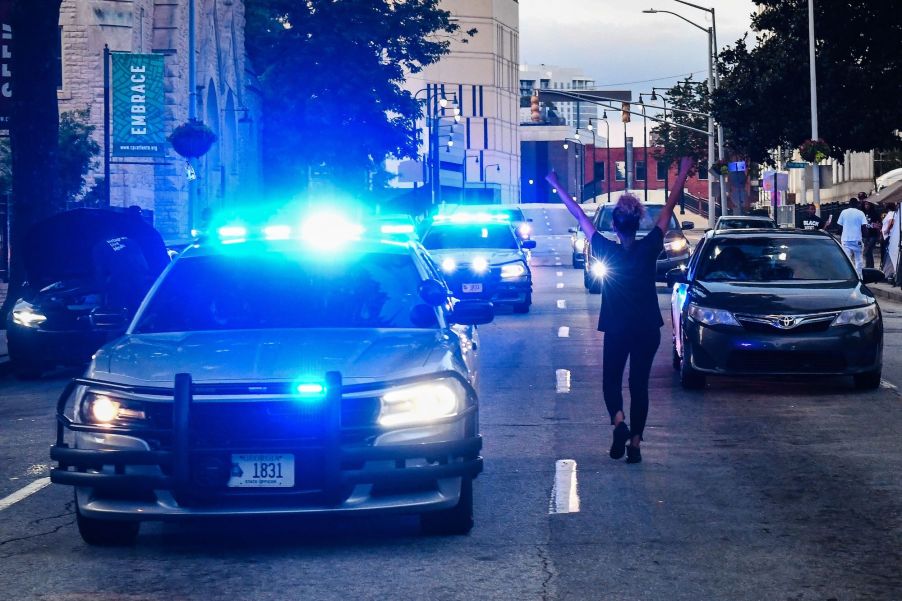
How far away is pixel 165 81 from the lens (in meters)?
50.9

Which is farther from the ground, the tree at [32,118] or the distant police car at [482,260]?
the tree at [32,118]

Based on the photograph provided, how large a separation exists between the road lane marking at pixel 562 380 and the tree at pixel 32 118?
11.1 m

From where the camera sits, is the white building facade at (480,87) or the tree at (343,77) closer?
the tree at (343,77)

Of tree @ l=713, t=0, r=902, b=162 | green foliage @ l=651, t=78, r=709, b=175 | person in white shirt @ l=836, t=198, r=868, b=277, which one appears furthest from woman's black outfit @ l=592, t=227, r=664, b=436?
green foliage @ l=651, t=78, r=709, b=175

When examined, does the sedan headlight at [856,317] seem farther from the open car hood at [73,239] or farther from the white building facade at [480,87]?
the white building facade at [480,87]

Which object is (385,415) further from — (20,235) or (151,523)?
(20,235)

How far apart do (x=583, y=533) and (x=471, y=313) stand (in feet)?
5.68

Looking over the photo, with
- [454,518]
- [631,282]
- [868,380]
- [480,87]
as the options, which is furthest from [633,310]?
[480,87]

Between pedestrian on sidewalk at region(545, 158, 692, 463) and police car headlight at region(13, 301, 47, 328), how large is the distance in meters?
9.35

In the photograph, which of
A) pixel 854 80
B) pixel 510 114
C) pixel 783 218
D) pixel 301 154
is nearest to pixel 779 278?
pixel 783 218

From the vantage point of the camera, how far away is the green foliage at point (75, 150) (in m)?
44.0

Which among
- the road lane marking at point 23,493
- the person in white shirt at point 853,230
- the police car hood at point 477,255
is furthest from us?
the person in white shirt at point 853,230

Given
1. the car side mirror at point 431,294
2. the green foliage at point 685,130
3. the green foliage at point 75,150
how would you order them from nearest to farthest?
1. the car side mirror at point 431,294
2. the green foliage at point 75,150
3. the green foliage at point 685,130

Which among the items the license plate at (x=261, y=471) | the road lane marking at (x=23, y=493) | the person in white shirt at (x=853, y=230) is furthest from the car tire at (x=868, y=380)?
the person in white shirt at (x=853, y=230)
